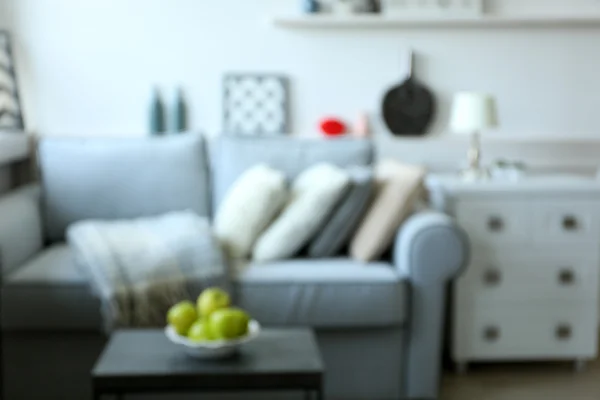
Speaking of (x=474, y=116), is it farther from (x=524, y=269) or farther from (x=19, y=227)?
(x=19, y=227)

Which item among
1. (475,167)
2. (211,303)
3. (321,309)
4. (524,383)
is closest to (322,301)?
(321,309)

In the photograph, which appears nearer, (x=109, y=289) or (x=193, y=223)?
(x=109, y=289)

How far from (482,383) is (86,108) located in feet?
6.91

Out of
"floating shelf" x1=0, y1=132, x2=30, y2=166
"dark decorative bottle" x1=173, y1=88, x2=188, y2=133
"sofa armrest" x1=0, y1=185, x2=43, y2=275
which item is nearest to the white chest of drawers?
"dark decorative bottle" x1=173, y1=88, x2=188, y2=133

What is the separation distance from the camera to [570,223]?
350 cm

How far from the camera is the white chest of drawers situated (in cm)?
346

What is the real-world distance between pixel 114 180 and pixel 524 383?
184 centimetres

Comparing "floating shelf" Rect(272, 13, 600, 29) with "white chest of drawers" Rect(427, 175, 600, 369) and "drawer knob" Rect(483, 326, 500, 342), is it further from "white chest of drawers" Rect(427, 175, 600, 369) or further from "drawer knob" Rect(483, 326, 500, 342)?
"drawer knob" Rect(483, 326, 500, 342)

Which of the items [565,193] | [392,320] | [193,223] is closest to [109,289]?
[193,223]

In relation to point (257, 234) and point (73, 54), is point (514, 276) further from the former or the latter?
point (73, 54)

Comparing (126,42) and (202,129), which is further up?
(126,42)

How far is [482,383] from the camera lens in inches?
135

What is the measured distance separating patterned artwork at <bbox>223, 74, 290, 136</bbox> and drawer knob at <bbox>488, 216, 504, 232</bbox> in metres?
1.07

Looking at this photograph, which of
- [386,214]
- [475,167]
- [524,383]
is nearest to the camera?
[386,214]
